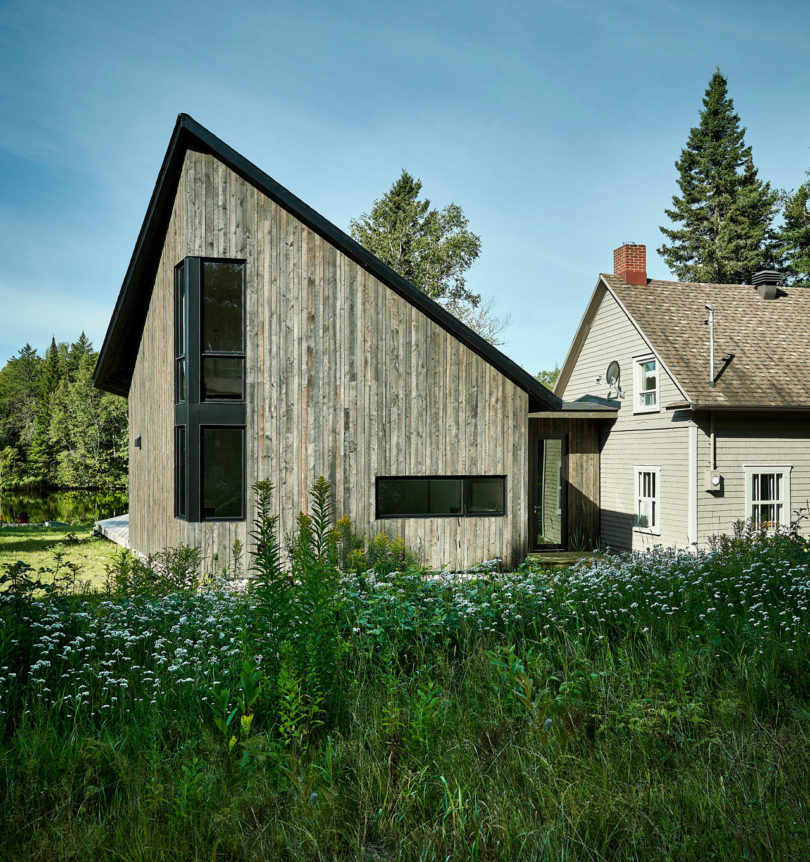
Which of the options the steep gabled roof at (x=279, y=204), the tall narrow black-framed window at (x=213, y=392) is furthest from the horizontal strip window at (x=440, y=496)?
the tall narrow black-framed window at (x=213, y=392)

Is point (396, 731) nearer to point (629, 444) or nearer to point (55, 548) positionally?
point (55, 548)

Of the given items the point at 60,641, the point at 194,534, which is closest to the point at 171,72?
the point at 194,534

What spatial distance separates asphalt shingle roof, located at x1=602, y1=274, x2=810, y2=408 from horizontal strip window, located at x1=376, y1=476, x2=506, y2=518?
17.4 ft

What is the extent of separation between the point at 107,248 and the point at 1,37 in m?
6.91

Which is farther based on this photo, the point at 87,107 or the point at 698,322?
the point at 698,322

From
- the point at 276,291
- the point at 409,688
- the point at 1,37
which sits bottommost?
the point at 409,688

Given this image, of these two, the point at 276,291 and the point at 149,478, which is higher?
the point at 276,291

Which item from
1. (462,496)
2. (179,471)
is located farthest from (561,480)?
(179,471)

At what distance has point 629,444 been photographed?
16.8m

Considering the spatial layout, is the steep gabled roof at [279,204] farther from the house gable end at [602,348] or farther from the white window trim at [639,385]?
the house gable end at [602,348]

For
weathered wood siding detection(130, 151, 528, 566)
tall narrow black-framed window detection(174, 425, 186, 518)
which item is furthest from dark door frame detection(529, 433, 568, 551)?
tall narrow black-framed window detection(174, 425, 186, 518)

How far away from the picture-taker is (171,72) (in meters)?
11.8

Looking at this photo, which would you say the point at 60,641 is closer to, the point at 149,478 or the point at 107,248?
the point at 149,478

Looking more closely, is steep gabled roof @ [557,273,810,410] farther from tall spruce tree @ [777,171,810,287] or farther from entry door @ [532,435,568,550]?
tall spruce tree @ [777,171,810,287]
